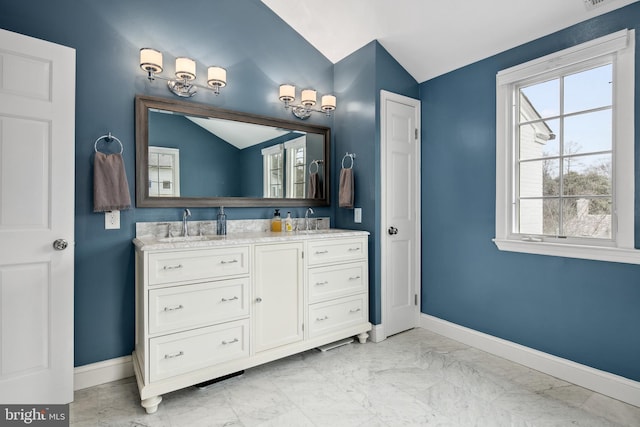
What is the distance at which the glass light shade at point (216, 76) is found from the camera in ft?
8.03

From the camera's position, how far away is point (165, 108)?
237cm

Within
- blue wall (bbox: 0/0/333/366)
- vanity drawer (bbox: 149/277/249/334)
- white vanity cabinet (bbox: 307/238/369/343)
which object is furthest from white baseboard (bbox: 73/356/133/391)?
white vanity cabinet (bbox: 307/238/369/343)

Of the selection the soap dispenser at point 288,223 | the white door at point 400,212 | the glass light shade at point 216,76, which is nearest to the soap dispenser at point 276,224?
the soap dispenser at point 288,223

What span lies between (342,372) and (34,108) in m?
2.53

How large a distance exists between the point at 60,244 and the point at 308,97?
2181 millimetres

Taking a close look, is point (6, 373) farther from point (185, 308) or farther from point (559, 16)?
point (559, 16)

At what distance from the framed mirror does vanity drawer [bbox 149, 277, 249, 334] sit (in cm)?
74

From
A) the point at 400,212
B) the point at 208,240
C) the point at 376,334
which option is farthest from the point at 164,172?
the point at 376,334

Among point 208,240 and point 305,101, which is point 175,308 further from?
point 305,101

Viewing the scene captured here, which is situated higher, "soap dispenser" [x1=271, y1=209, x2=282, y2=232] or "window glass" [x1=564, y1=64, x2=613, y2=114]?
"window glass" [x1=564, y1=64, x2=613, y2=114]

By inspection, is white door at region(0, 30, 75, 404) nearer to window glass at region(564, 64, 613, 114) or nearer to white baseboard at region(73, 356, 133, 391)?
white baseboard at region(73, 356, 133, 391)

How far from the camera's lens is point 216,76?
2.45 meters

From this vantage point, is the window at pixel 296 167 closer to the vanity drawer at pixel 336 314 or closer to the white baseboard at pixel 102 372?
the vanity drawer at pixel 336 314

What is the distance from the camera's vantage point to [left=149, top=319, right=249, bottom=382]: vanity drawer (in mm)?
1892
